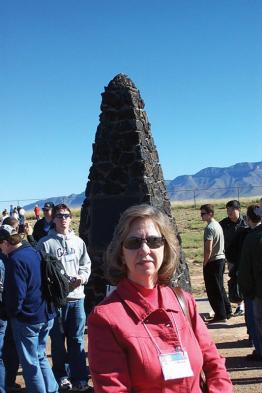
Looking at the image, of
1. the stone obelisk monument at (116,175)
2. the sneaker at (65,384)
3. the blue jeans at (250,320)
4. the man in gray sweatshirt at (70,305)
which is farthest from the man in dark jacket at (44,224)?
the blue jeans at (250,320)

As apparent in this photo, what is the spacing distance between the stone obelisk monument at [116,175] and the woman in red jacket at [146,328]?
6384 millimetres

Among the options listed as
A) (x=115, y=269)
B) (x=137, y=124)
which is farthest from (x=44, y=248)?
(x=137, y=124)

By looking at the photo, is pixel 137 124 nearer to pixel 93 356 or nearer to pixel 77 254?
pixel 77 254

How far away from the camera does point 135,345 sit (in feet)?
7.13

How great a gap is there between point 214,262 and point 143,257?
6.49m

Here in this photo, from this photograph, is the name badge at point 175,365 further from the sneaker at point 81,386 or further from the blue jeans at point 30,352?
the sneaker at point 81,386

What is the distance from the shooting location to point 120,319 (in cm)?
222

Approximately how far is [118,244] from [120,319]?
40 cm

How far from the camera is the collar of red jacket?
7.48 feet

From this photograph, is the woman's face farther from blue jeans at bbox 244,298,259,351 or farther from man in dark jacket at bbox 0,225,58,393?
blue jeans at bbox 244,298,259,351

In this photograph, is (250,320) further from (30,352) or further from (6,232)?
(6,232)

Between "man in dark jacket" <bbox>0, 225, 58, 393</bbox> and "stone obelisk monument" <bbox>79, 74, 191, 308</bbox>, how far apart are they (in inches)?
169

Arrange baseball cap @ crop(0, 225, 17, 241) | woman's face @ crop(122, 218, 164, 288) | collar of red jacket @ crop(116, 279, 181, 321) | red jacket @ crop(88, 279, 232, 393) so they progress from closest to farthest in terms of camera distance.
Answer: red jacket @ crop(88, 279, 232, 393), collar of red jacket @ crop(116, 279, 181, 321), woman's face @ crop(122, 218, 164, 288), baseball cap @ crop(0, 225, 17, 241)

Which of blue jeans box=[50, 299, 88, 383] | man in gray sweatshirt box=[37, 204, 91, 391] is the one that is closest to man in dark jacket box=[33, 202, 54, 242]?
man in gray sweatshirt box=[37, 204, 91, 391]
